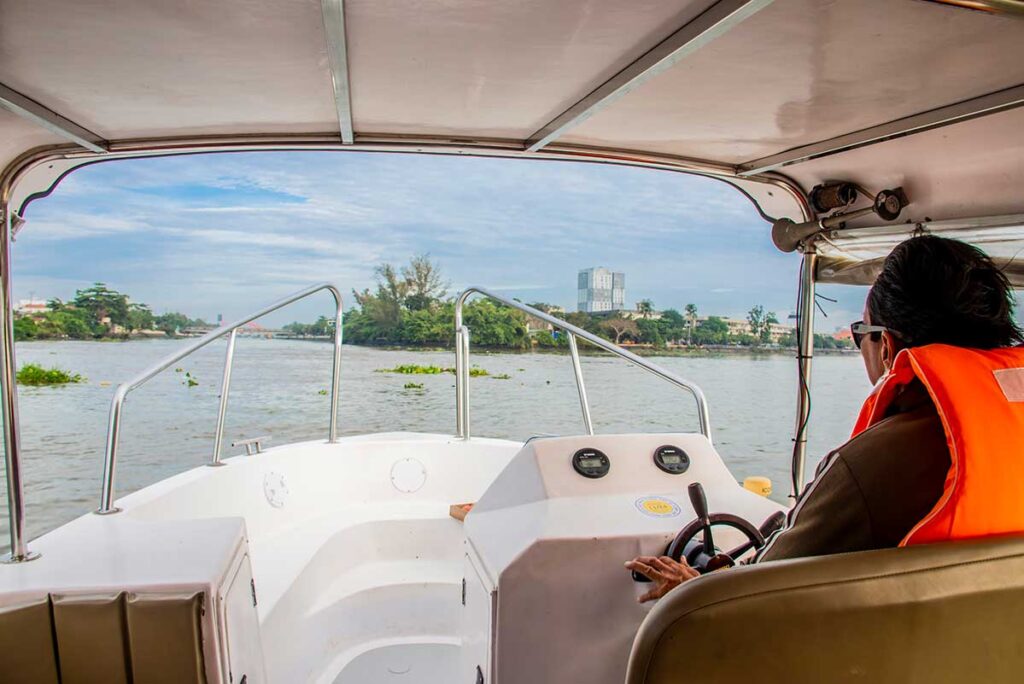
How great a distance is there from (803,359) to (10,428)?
Answer: 249 centimetres

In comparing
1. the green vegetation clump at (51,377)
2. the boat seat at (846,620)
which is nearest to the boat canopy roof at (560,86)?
the boat seat at (846,620)

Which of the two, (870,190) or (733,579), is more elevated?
(870,190)

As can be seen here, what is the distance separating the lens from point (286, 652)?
2059 mm

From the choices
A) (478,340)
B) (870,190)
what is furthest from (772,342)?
(478,340)

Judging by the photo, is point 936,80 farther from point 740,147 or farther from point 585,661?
point 585,661

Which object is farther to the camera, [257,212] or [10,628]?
[257,212]

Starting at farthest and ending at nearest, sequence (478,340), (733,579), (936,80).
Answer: (478,340) < (936,80) < (733,579)

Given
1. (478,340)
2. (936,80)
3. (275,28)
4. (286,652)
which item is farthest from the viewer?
(478,340)

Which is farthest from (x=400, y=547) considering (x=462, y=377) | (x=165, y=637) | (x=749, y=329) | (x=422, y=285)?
(x=422, y=285)

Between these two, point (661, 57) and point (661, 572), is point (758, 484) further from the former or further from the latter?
point (661, 57)

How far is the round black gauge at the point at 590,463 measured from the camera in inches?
62.9

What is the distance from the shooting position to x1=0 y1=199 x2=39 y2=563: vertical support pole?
1220 mm

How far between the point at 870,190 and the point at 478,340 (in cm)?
179

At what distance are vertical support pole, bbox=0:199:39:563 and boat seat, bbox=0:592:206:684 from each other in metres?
0.20
